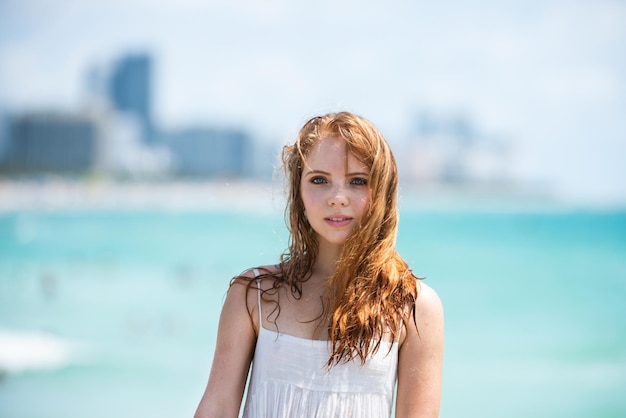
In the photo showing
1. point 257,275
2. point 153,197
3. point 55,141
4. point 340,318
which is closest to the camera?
point 340,318

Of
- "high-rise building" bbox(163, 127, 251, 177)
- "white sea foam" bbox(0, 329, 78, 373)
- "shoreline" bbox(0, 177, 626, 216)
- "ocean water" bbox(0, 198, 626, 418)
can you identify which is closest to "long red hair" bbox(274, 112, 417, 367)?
"ocean water" bbox(0, 198, 626, 418)

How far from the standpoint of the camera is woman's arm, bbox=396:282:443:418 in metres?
1.94

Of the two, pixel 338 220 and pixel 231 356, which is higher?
pixel 338 220

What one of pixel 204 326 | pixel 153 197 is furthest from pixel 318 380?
pixel 153 197

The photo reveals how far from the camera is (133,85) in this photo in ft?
407

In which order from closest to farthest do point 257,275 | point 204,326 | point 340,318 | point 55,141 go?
point 340,318
point 257,275
point 204,326
point 55,141

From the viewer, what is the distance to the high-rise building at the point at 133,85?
120938 millimetres

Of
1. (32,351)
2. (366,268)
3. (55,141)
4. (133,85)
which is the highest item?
(133,85)

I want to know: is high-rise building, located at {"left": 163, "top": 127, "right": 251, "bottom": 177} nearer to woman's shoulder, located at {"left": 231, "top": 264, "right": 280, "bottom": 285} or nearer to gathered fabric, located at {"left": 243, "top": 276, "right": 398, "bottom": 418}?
woman's shoulder, located at {"left": 231, "top": 264, "right": 280, "bottom": 285}

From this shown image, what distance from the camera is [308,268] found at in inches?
84.4

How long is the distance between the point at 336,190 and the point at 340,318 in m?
0.35

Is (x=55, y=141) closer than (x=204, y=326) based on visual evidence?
No

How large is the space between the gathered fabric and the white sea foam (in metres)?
8.08

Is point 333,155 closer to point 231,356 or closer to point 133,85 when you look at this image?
point 231,356
